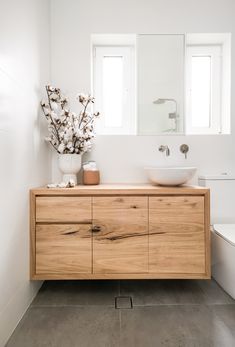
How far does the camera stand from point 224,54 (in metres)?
2.12

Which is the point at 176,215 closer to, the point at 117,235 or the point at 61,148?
the point at 117,235

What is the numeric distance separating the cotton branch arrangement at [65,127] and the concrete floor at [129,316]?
0.99m

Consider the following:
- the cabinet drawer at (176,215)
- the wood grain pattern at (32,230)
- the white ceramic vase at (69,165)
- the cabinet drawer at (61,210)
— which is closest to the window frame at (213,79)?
the cabinet drawer at (176,215)

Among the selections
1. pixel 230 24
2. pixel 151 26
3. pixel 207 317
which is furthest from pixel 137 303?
pixel 230 24

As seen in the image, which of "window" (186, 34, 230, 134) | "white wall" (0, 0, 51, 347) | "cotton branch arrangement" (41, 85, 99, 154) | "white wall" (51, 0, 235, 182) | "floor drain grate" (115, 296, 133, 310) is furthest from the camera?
"window" (186, 34, 230, 134)

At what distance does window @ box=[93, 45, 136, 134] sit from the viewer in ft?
7.11

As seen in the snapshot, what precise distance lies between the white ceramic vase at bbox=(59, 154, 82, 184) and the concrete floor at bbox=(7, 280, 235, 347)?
0.77 metres

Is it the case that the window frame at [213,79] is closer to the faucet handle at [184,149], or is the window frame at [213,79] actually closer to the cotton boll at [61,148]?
the faucet handle at [184,149]

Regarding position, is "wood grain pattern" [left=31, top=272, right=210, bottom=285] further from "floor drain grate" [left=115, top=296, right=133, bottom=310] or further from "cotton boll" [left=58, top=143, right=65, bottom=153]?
"cotton boll" [left=58, top=143, right=65, bottom=153]

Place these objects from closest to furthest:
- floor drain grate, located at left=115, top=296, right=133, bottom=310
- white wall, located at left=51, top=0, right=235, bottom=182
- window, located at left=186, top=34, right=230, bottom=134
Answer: floor drain grate, located at left=115, top=296, right=133, bottom=310 < white wall, located at left=51, top=0, right=235, bottom=182 < window, located at left=186, top=34, right=230, bottom=134

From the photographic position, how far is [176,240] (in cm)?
155

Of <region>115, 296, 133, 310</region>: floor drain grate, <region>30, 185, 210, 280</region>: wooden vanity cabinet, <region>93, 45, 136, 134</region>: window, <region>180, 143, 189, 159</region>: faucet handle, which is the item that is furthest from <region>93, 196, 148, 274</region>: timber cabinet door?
<region>93, 45, 136, 134</region>: window

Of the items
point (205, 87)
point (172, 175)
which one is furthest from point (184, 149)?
point (205, 87)

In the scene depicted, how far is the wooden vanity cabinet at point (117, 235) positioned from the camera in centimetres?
155
